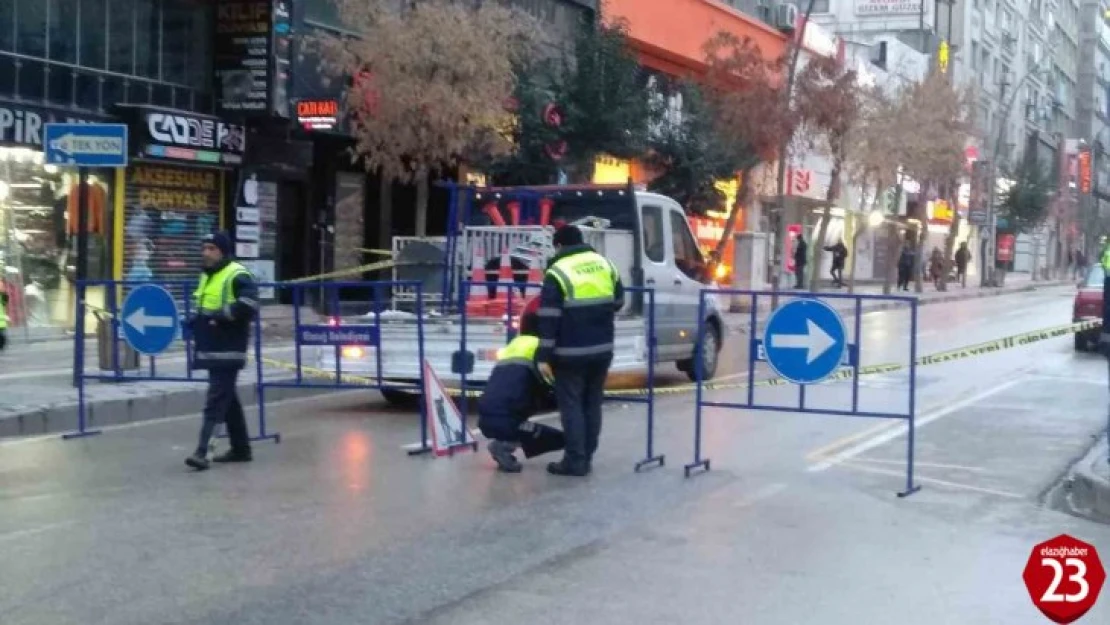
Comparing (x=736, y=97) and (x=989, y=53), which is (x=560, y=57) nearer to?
(x=736, y=97)

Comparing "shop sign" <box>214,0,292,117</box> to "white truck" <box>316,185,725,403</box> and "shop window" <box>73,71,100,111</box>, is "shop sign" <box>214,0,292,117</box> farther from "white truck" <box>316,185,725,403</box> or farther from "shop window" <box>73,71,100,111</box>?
"white truck" <box>316,185,725,403</box>

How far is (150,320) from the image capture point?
12.4 meters

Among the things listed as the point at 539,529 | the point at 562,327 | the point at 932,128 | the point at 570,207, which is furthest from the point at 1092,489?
the point at 932,128

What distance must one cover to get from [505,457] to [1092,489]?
4.17 meters

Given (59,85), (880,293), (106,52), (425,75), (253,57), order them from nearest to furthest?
1. (59,85)
2. (106,52)
3. (425,75)
4. (253,57)
5. (880,293)

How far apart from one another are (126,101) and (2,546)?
15527mm

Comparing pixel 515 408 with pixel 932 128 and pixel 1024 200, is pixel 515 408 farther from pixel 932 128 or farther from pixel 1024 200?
pixel 1024 200

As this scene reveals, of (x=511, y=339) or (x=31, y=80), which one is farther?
(x=31, y=80)

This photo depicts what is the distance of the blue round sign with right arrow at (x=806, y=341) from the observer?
10.3 m

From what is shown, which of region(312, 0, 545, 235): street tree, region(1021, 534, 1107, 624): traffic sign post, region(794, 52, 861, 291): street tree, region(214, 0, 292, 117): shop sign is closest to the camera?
region(1021, 534, 1107, 624): traffic sign post

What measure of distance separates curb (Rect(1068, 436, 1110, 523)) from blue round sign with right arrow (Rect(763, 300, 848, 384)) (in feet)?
6.19

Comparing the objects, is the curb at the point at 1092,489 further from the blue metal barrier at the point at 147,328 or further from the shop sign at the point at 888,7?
the shop sign at the point at 888,7

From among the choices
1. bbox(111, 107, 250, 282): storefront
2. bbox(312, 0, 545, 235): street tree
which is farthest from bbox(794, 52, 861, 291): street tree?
bbox(111, 107, 250, 282): storefront

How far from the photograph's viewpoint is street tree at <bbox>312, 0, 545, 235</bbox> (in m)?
22.9
